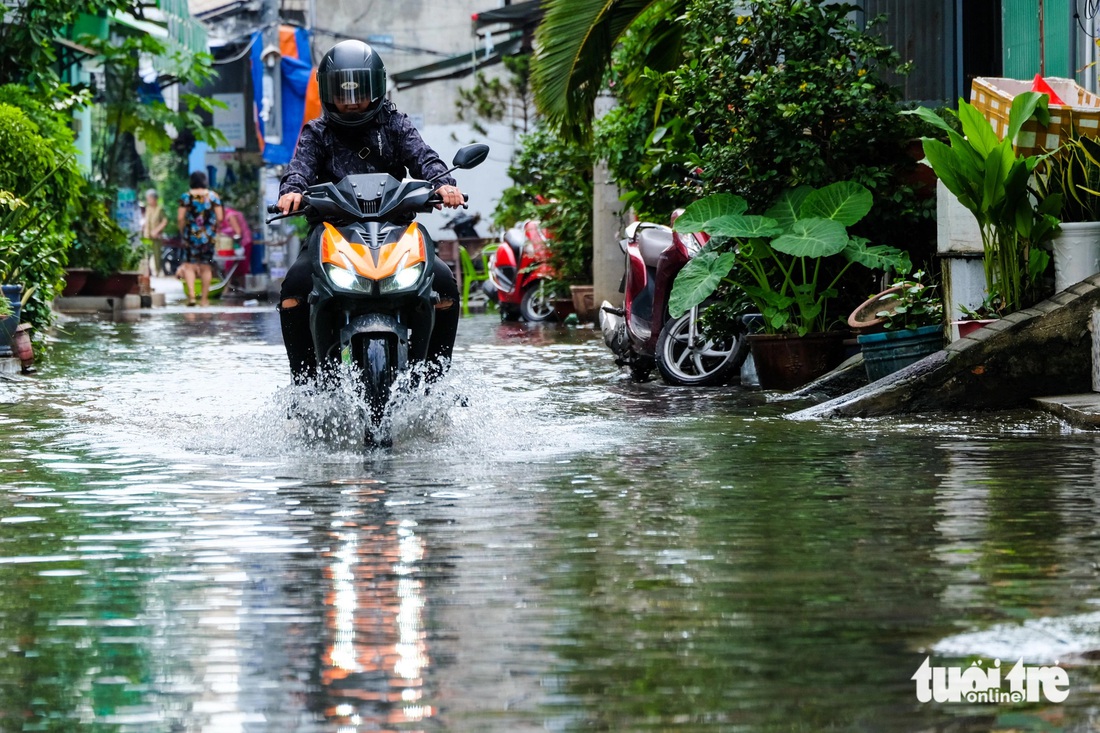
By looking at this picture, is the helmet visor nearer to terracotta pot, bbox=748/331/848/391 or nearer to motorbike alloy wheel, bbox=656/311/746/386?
terracotta pot, bbox=748/331/848/391

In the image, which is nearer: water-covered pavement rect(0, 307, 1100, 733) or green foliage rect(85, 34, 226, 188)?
water-covered pavement rect(0, 307, 1100, 733)

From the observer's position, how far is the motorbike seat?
13.1 m

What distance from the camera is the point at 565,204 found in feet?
75.4

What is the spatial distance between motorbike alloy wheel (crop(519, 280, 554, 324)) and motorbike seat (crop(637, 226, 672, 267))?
10304 mm

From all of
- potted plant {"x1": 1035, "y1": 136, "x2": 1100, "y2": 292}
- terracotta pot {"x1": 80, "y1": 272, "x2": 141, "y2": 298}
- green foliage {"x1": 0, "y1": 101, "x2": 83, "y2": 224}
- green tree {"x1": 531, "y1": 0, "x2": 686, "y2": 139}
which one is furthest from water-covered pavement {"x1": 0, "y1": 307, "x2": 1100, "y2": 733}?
terracotta pot {"x1": 80, "y1": 272, "x2": 141, "y2": 298}

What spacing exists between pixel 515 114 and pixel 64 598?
103ft

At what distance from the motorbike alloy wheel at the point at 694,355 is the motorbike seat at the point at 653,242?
53 centimetres

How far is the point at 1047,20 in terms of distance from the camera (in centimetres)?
1251

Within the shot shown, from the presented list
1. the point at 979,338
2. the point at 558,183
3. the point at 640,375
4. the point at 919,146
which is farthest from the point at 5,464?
the point at 558,183

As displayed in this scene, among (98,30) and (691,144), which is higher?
(98,30)

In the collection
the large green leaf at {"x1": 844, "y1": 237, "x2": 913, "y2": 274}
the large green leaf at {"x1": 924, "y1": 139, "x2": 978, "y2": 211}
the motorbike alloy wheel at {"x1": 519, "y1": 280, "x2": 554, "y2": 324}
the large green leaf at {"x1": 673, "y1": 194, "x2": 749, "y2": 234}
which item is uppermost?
the large green leaf at {"x1": 924, "y1": 139, "x2": 978, "y2": 211}

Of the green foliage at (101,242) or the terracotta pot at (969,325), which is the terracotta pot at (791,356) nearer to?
the terracotta pot at (969,325)

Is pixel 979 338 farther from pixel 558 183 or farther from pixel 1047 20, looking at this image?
pixel 558 183

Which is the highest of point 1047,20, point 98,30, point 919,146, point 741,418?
point 98,30
